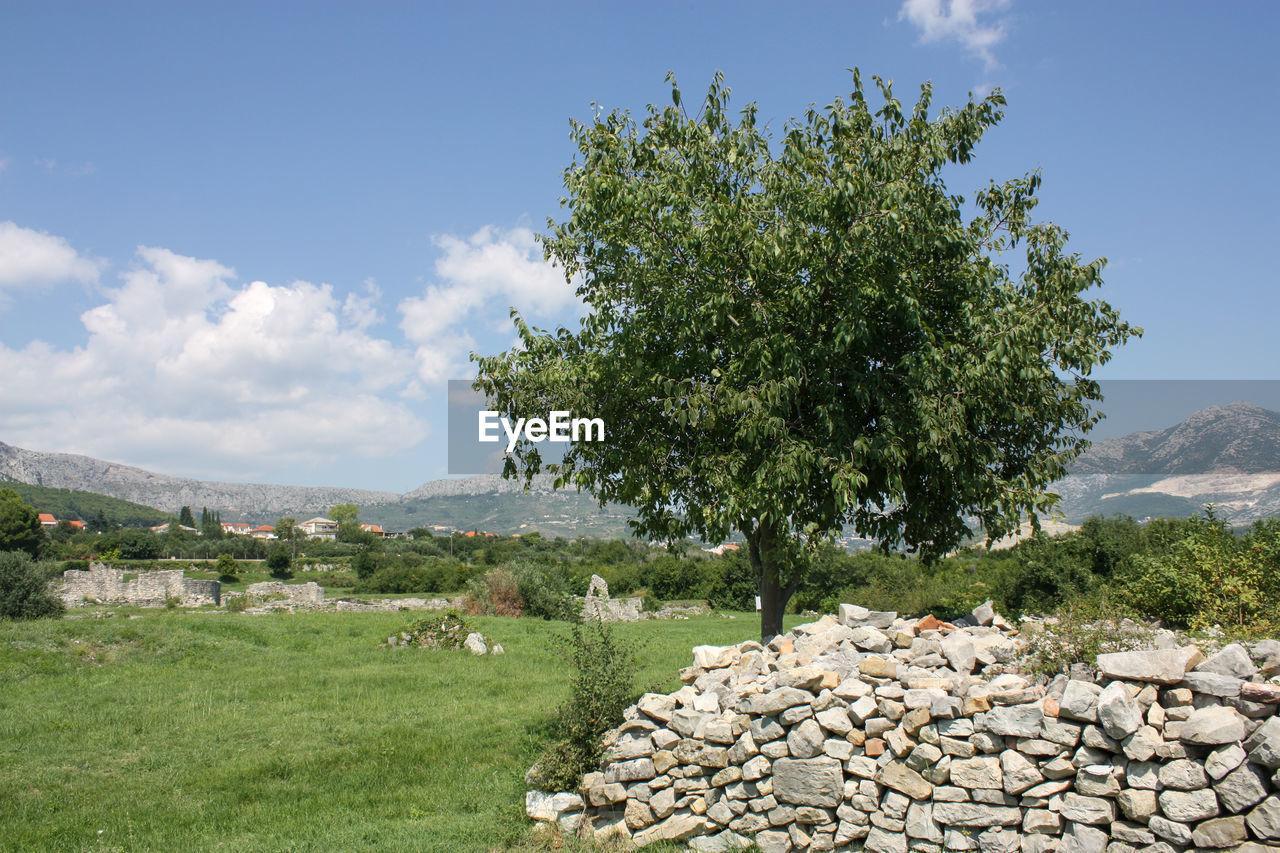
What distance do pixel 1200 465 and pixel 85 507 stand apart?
668ft

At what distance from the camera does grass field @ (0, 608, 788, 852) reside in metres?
6.88

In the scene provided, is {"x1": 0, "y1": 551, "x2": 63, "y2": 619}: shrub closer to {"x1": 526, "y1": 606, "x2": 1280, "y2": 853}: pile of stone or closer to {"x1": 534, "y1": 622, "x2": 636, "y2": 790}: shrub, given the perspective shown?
{"x1": 534, "y1": 622, "x2": 636, "y2": 790}: shrub

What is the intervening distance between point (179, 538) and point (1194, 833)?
11202 cm

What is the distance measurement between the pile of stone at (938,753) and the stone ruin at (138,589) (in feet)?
118

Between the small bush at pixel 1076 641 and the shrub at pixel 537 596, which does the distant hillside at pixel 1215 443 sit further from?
the small bush at pixel 1076 641

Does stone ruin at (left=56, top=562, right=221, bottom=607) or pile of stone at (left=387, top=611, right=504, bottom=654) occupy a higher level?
pile of stone at (left=387, top=611, right=504, bottom=654)

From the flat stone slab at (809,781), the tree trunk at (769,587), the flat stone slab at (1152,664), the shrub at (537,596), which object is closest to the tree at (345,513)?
the shrub at (537,596)

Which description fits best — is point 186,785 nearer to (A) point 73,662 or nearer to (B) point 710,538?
(B) point 710,538

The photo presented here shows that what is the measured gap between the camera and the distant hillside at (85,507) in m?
155

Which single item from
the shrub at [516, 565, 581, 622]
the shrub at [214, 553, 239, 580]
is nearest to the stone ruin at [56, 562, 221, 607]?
the shrub at [516, 565, 581, 622]

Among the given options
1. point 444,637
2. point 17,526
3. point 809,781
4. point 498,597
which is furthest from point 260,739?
point 17,526

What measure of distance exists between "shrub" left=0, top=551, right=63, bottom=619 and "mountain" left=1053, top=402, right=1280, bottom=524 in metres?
36.0

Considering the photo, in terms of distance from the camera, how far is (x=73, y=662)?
47.2 ft

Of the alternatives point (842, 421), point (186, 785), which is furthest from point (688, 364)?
point (186, 785)
